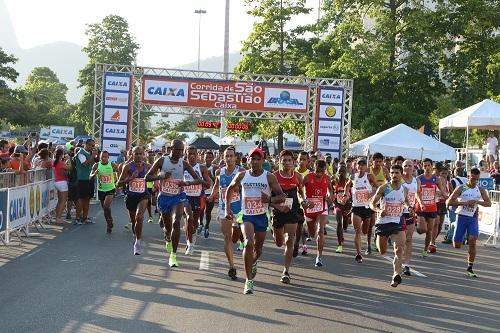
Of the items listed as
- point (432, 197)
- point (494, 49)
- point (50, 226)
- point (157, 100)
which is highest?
point (494, 49)

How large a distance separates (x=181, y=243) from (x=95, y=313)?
6.70 meters

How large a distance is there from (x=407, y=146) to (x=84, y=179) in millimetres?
13899

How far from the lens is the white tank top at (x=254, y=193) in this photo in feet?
30.9

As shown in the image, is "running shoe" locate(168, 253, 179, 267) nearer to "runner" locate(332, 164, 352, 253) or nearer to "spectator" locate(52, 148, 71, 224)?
"runner" locate(332, 164, 352, 253)

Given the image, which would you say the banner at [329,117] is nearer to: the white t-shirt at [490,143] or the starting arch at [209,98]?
the starting arch at [209,98]

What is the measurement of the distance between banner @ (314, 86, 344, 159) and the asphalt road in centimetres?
1664

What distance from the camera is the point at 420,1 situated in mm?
41375

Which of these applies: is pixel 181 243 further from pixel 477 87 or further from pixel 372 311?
pixel 477 87

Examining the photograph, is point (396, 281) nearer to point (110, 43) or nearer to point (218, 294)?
point (218, 294)

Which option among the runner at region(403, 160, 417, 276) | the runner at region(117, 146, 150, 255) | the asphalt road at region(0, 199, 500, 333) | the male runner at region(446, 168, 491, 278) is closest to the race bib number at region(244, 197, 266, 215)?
the asphalt road at region(0, 199, 500, 333)

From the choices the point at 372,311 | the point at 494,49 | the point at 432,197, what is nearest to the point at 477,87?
the point at 494,49

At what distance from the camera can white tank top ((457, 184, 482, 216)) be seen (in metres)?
11.8

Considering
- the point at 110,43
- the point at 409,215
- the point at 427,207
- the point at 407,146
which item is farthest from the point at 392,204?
the point at 110,43

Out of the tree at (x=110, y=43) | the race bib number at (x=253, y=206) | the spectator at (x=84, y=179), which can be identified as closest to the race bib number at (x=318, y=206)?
the race bib number at (x=253, y=206)
